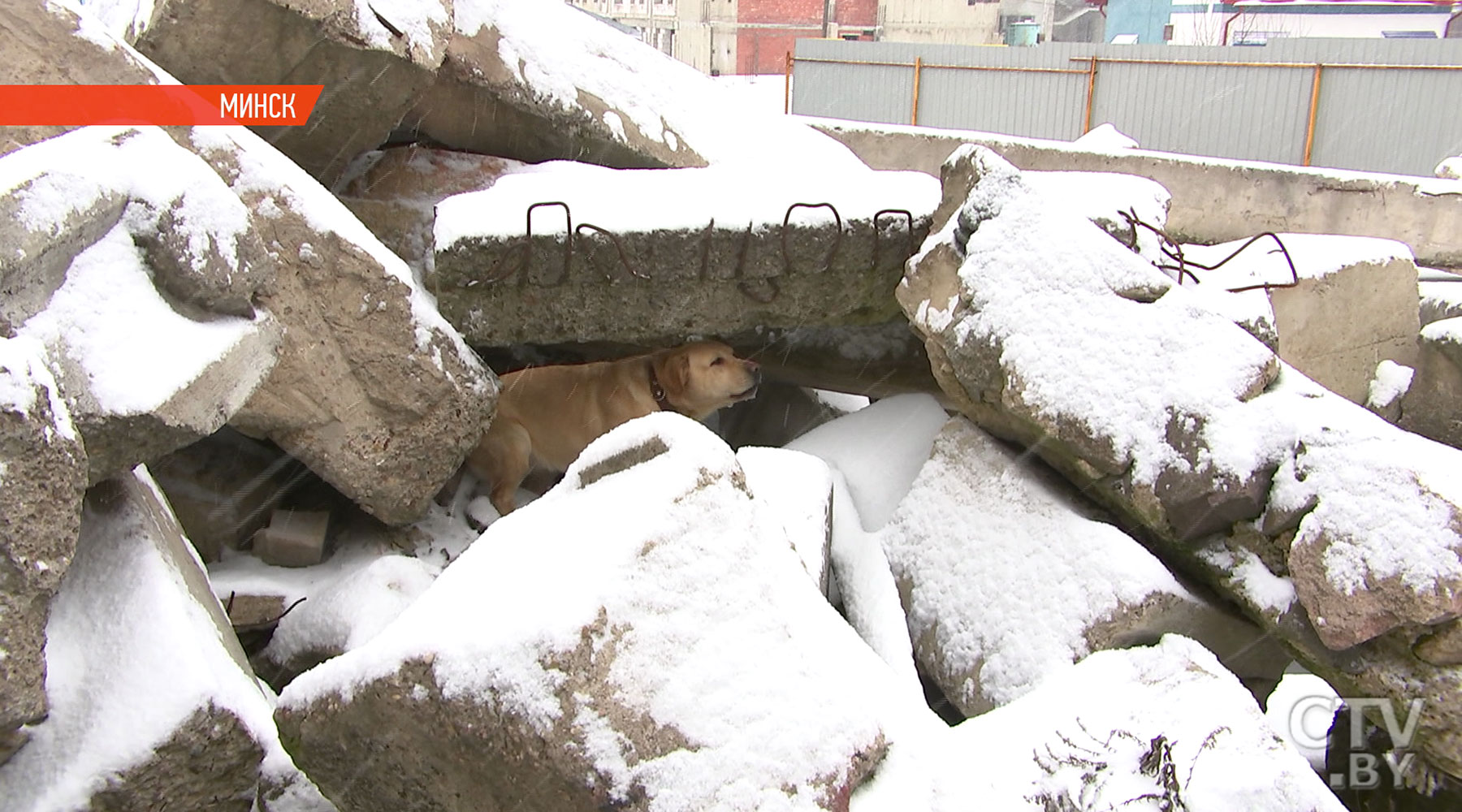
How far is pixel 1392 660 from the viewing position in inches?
90.4

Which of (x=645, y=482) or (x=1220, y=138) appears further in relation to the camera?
(x=1220, y=138)

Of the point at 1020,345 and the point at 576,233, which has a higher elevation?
the point at 576,233

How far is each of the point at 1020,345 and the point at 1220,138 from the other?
10199 mm

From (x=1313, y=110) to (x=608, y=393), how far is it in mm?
9536

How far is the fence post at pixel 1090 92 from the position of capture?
471 inches

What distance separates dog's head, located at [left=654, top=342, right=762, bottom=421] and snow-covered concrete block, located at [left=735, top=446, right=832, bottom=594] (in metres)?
0.97

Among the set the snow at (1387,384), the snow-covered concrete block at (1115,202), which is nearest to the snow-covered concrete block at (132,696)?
the snow-covered concrete block at (1115,202)

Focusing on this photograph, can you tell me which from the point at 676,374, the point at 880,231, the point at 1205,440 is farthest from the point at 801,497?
the point at 676,374

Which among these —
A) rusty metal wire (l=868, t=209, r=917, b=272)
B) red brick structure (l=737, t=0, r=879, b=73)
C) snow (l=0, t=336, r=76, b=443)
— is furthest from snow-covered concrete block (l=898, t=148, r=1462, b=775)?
red brick structure (l=737, t=0, r=879, b=73)

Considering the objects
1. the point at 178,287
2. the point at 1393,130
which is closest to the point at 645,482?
the point at 178,287

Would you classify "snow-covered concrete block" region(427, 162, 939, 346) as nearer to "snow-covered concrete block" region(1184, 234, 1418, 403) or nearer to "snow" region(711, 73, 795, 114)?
"snow-covered concrete block" region(1184, 234, 1418, 403)

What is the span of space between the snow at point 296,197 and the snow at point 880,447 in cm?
131

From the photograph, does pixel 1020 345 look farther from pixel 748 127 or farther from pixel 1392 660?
pixel 748 127

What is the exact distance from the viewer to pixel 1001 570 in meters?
2.81
